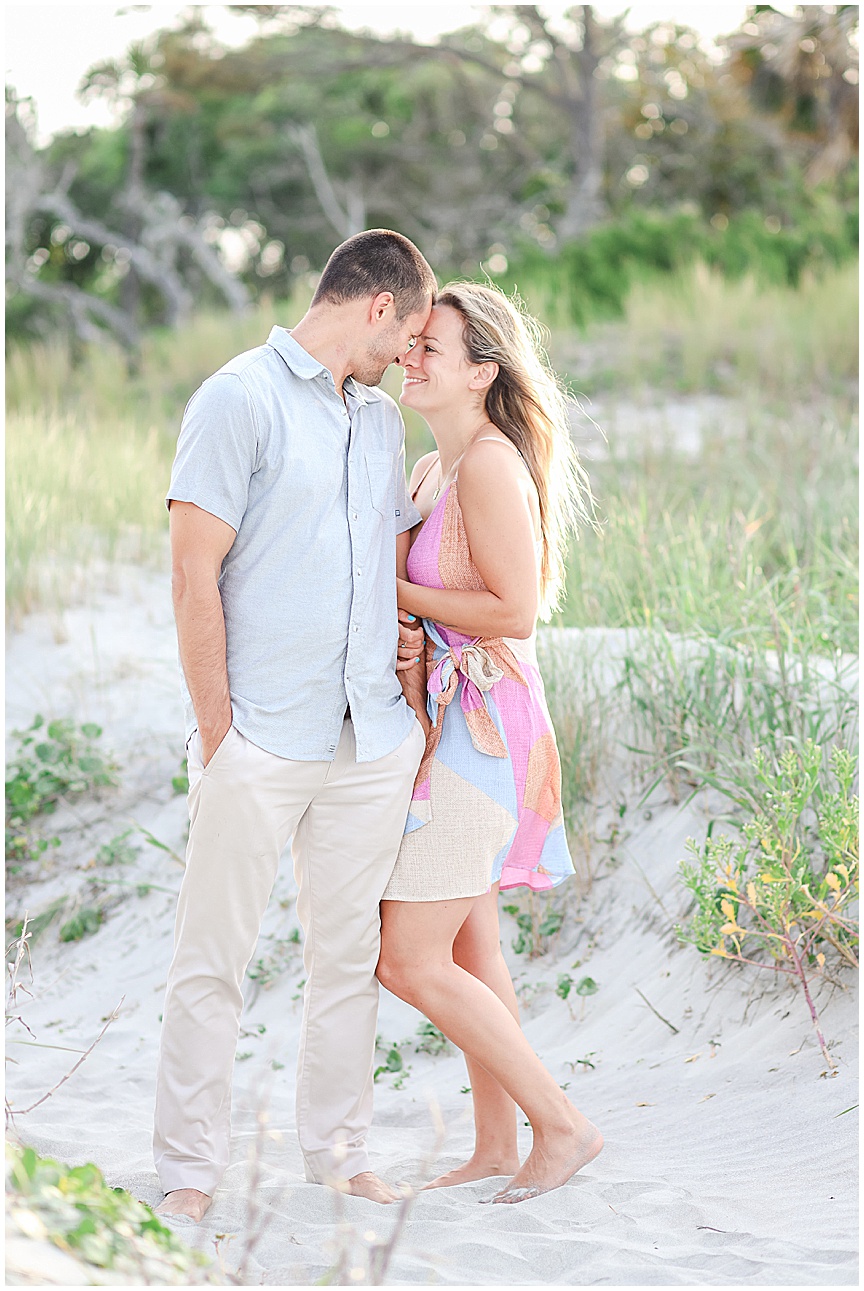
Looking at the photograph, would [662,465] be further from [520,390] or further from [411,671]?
[411,671]

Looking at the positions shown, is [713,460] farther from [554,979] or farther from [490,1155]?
[490,1155]

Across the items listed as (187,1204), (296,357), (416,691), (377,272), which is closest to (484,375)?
(377,272)

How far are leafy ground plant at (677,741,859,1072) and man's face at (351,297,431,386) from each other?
144cm

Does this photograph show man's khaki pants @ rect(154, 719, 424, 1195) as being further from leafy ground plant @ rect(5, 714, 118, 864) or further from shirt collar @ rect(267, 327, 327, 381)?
leafy ground plant @ rect(5, 714, 118, 864)

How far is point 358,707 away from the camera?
2.82 m

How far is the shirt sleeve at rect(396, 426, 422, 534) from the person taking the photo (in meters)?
3.00

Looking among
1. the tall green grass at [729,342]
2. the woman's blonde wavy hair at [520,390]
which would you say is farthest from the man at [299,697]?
the tall green grass at [729,342]

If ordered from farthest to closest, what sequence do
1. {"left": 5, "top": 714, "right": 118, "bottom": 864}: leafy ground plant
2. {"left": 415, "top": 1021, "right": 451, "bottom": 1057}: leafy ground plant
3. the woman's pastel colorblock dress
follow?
{"left": 5, "top": 714, "right": 118, "bottom": 864}: leafy ground plant → {"left": 415, "top": 1021, "right": 451, "bottom": 1057}: leafy ground plant → the woman's pastel colorblock dress

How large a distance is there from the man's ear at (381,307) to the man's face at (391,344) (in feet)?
0.10

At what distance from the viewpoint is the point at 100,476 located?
274 inches

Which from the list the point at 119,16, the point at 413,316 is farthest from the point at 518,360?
the point at 119,16

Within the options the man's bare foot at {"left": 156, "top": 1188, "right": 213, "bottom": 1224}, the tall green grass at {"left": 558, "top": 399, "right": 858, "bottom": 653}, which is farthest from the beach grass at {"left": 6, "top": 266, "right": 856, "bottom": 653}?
the man's bare foot at {"left": 156, "top": 1188, "right": 213, "bottom": 1224}

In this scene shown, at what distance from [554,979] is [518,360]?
2.17 m

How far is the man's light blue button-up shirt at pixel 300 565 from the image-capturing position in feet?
8.97
